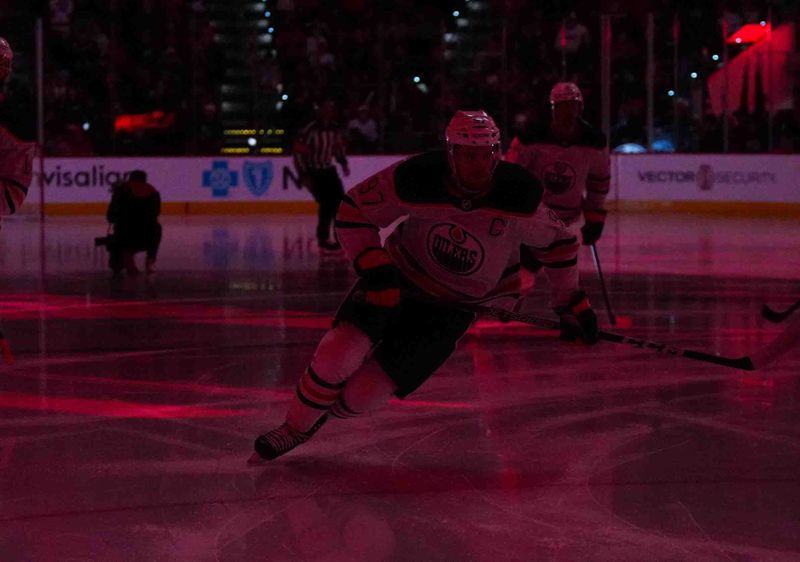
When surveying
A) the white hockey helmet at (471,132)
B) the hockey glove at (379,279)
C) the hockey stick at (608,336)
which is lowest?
the hockey stick at (608,336)

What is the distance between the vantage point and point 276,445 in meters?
4.92

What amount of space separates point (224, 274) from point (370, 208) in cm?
770

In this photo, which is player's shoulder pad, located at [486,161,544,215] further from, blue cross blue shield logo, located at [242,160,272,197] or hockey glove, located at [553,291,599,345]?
blue cross blue shield logo, located at [242,160,272,197]

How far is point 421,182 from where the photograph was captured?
15.5 ft

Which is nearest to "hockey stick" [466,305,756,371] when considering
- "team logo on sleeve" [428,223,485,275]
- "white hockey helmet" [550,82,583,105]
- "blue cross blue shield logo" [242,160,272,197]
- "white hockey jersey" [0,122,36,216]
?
"team logo on sleeve" [428,223,485,275]

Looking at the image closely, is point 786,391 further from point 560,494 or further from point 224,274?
point 224,274

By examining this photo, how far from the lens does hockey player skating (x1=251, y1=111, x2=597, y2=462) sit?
4688 mm

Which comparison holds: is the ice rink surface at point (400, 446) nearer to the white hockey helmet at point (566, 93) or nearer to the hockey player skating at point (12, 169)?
the hockey player skating at point (12, 169)

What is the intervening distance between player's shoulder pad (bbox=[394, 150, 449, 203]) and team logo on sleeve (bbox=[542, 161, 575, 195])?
401 centimetres

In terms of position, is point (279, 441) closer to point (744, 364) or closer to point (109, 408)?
point (109, 408)

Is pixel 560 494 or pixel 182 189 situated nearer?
pixel 560 494

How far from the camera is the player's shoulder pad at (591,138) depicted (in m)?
8.59

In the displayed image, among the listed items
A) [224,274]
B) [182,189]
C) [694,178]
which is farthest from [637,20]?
[224,274]

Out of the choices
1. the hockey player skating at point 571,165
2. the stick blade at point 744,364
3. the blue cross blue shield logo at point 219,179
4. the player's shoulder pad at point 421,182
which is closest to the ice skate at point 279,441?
the player's shoulder pad at point 421,182
